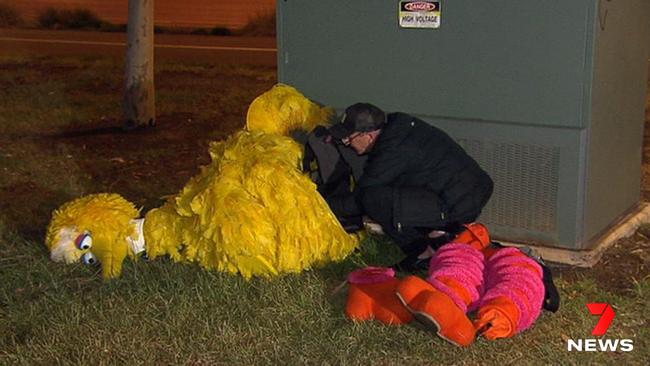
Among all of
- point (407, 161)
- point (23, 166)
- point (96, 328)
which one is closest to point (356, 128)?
point (407, 161)

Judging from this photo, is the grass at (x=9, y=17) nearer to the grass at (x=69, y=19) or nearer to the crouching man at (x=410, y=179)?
the grass at (x=69, y=19)

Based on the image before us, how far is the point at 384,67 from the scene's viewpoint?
21.8 ft

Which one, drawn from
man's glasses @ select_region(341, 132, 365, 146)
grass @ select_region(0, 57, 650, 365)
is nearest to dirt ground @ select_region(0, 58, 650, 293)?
grass @ select_region(0, 57, 650, 365)

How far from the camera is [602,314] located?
17.8 feet

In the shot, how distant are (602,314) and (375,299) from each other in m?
1.19

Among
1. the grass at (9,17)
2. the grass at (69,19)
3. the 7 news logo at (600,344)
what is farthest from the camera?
the grass at (9,17)

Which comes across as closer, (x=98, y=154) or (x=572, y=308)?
(x=572, y=308)

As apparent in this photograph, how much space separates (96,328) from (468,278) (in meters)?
1.85

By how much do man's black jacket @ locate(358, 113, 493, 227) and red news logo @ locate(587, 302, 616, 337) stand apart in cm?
94

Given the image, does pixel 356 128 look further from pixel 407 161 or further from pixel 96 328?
pixel 96 328

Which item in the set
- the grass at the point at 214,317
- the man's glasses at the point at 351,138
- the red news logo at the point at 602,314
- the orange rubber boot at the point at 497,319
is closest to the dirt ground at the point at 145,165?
the grass at the point at 214,317

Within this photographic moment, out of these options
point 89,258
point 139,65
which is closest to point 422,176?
point 89,258

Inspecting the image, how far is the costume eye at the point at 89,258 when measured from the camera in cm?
609

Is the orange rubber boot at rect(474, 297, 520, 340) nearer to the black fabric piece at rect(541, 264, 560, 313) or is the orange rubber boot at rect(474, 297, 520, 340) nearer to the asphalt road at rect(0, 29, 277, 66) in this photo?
the black fabric piece at rect(541, 264, 560, 313)
